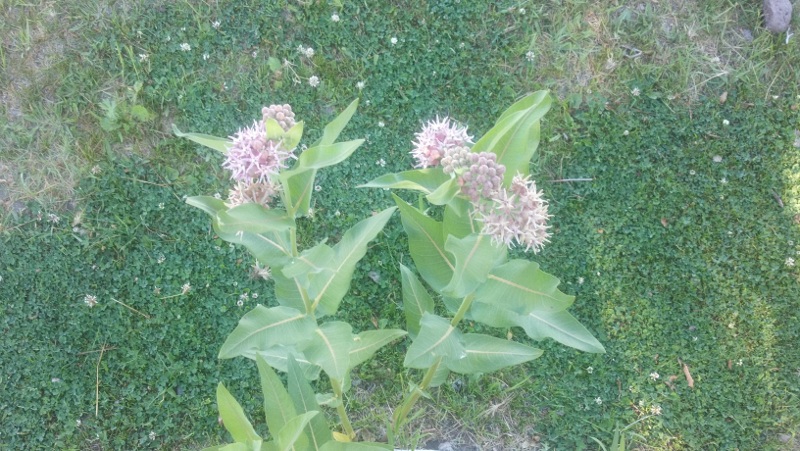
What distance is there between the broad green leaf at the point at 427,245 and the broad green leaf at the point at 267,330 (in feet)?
1.49

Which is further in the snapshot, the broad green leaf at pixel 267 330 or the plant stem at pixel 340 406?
the plant stem at pixel 340 406

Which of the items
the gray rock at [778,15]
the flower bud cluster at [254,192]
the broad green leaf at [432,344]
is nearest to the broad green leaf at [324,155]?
the flower bud cluster at [254,192]

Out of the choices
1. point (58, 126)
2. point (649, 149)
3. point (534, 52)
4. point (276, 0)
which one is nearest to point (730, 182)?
point (649, 149)

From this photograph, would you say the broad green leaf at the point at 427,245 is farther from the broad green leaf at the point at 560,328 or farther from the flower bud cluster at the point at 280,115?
the flower bud cluster at the point at 280,115

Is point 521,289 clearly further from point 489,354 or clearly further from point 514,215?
point 489,354

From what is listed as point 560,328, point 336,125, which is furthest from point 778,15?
point 336,125

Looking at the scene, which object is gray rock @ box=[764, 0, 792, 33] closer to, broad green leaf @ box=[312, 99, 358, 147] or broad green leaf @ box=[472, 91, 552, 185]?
broad green leaf @ box=[472, 91, 552, 185]

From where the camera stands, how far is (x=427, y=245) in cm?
230

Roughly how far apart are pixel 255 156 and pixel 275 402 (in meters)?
0.87

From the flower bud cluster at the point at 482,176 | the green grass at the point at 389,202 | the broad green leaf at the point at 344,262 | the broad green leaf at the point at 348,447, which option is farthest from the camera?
the green grass at the point at 389,202

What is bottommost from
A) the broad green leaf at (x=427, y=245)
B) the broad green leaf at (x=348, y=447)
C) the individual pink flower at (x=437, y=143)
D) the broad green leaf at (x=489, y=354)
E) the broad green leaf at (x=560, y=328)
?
the broad green leaf at (x=348, y=447)

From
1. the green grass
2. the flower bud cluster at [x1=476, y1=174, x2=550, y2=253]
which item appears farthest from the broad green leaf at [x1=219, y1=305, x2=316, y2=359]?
the green grass

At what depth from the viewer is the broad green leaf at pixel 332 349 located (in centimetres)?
213

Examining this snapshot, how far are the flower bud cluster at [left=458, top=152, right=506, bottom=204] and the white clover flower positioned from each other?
100 inches
